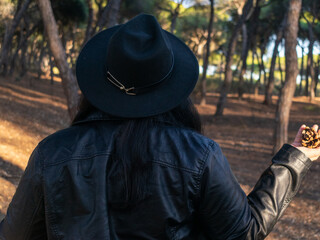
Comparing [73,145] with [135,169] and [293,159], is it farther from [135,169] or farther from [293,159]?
[293,159]

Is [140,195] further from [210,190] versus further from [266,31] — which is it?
[266,31]

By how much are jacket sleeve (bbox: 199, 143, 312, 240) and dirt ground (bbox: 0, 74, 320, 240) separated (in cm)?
368

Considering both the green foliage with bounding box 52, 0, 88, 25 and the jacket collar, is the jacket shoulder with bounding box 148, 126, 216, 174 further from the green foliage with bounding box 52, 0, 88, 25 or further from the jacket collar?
the green foliage with bounding box 52, 0, 88, 25

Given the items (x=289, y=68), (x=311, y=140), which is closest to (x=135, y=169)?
(x=311, y=140)

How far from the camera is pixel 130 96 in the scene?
139 cm

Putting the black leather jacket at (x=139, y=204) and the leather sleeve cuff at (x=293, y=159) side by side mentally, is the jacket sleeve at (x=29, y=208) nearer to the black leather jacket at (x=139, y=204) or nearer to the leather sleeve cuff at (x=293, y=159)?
the black leather jacket at (x=139, y=204)

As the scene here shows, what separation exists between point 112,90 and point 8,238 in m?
0.60

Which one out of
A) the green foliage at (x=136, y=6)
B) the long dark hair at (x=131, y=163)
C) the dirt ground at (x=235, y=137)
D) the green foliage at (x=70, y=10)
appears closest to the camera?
the long dark hair at (x=131, y=163)

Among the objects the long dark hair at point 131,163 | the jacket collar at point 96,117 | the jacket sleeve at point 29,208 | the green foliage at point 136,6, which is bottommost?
the jacket sleeve at point 29,208

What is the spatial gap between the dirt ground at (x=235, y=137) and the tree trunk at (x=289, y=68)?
877 millimetres

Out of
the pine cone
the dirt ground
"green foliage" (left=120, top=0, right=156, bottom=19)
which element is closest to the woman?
the pine cone

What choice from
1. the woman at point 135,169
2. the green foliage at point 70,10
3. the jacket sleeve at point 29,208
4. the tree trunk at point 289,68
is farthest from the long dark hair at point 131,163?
the green foliage at point 70,10

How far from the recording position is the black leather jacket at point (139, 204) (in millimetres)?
1325

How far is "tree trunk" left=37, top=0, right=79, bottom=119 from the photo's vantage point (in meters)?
7.09
